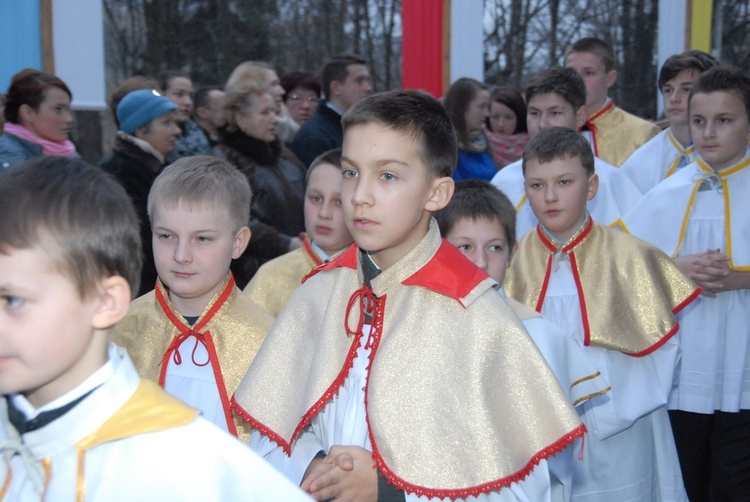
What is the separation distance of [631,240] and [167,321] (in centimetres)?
224

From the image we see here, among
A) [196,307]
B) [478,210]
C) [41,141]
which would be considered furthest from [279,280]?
[41,141]

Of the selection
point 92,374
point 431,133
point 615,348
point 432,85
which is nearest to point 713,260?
point 615,348

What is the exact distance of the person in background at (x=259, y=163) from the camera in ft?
19.0

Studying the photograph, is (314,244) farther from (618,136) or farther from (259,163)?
(618,136)

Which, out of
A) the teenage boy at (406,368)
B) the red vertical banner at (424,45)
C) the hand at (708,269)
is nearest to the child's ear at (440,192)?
the teenage boy at (406,368)

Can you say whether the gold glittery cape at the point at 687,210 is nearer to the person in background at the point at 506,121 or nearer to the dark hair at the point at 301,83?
the person in background at the point at 506,121

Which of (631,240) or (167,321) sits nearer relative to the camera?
(167,321)

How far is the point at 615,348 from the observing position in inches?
168

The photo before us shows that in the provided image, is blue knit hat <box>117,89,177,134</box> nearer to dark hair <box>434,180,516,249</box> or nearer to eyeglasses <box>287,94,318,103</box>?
eyeglasses <box>287,94,318,103</box>

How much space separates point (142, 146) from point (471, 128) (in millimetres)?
2482

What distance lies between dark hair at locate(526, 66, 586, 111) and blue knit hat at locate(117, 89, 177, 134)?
7.69 ft

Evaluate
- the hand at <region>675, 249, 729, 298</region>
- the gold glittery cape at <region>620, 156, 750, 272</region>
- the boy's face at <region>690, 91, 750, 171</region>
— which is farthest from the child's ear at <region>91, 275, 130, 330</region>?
the boy's face at <region>690, 91, 750, 171</region>

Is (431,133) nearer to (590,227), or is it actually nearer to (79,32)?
(590,227)

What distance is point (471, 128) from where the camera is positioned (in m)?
6.89
